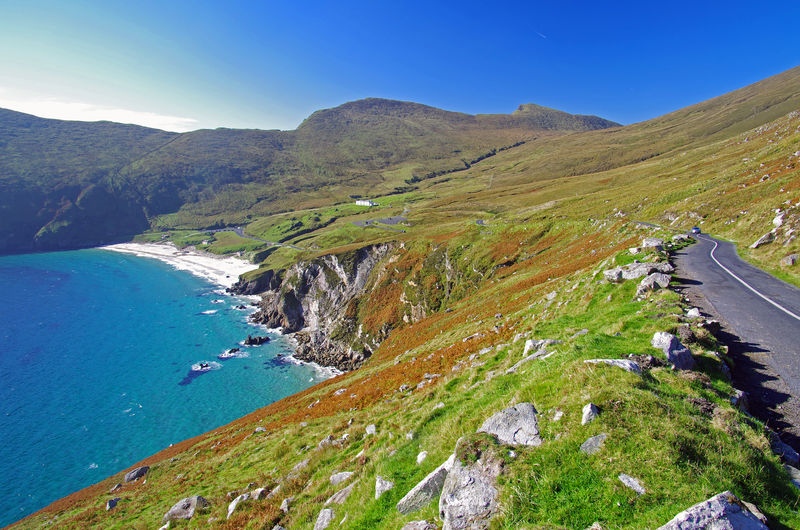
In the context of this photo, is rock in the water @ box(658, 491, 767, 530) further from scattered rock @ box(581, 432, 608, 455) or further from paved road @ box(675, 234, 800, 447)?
paved road @ box(675, 234, 800, 447)

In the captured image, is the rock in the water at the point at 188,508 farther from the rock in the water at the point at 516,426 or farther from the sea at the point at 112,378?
the sea at the point at 112,378

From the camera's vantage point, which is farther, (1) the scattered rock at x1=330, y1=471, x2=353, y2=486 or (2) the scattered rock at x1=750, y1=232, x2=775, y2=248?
(2) the scattered rock at x1=750, y1=232, x2=775, y2=248

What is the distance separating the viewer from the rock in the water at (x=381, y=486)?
A: 31.7ft

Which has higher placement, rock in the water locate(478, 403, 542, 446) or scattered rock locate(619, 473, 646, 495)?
scattered rock locate(619, 473, 646, 495)

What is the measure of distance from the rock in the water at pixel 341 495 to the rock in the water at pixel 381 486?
1.70m

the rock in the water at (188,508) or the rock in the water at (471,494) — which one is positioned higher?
the rock in the water at (471,494)

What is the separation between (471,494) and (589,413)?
3.22m

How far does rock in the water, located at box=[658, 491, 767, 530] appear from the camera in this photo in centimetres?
500

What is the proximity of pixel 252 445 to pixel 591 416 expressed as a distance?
2586cm

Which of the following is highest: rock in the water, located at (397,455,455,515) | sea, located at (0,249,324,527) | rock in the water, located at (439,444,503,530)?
rock in the water, located at (439,444,503,530)

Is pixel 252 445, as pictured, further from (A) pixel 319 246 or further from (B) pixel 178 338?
(A) pixel 319 246

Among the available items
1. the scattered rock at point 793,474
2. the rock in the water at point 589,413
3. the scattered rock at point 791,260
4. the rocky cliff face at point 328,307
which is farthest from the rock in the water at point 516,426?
the rocky cliff face at point 328,307

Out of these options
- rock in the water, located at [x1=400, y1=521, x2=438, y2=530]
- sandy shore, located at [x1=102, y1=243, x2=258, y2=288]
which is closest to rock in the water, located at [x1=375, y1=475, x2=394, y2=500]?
rock in the water, located at [x1=400, y1=521, x2=438, y2=530]

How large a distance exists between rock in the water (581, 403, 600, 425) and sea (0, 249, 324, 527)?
211 feet
